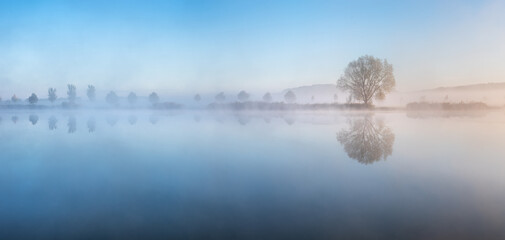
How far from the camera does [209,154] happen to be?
1046cm

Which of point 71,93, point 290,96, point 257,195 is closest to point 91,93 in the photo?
point 71,93

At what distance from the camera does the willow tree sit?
1789 inches

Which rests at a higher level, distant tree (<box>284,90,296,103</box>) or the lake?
distant tree (<box>284,90,296,103</box>)

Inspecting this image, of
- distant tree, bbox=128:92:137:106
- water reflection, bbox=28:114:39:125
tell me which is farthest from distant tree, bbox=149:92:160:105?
water reflection, bbox=28:114:39:125

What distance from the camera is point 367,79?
153 feet

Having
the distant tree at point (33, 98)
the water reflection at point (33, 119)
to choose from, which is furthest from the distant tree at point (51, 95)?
the water reflection at point (33, 119)

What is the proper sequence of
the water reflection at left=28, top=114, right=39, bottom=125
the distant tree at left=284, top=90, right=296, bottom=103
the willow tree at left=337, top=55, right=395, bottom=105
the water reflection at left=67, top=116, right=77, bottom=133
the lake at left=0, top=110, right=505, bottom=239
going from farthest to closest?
1. the distant tree at left=284, top=90, right=296, bottom=103
2. the willow tree at left=337, top=55, right=395, bottom=105
3. the water reflection at left=28, top=114, right=39, bottom=125
4. the water reflection at left=67, top=116, right=77, bottom=133
5. the lake at left=0, top=110, right=505, bottom=239

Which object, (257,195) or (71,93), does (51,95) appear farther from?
(257,195)

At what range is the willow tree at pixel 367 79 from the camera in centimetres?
4544

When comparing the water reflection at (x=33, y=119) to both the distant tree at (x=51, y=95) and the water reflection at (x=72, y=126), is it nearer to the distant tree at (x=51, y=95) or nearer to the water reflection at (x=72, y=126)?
the water reflection at (x=72, y=126)

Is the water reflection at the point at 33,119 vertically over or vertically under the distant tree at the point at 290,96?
under

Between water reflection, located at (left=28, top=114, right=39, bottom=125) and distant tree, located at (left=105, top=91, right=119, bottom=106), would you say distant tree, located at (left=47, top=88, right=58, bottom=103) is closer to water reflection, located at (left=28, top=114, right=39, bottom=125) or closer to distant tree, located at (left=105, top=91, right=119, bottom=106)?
distant tree, located at (left=105, top=91, right=119, bottom=106)

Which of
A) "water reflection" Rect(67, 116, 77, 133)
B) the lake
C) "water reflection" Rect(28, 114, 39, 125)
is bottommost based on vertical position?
the lake

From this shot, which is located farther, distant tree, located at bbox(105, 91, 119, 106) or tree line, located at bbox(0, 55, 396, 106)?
distant tree, located at bbox(105, 91, 119, 106)
